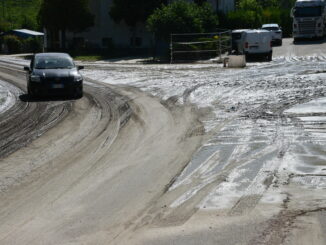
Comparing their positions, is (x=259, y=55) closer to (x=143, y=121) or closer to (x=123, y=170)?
(x=143, y=121)

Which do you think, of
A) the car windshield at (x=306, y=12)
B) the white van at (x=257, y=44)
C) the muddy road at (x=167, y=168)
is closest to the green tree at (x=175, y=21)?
the white van at (x=257, y=44)

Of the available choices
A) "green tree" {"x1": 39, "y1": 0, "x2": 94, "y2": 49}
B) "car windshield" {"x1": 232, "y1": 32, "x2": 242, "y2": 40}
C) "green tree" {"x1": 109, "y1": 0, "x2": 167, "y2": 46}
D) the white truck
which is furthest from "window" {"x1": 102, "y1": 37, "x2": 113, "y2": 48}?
"car windshield" {"x1": 232, "y1": 32, "x2": 242, "y2": 40}

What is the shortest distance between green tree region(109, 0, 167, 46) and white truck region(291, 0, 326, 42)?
1106 cm

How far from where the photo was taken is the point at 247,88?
76.7ft

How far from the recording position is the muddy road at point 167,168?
788cm

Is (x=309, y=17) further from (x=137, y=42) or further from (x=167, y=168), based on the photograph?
(x=167, y=168)

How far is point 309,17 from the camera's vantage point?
54.2 metres

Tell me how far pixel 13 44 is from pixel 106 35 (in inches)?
483

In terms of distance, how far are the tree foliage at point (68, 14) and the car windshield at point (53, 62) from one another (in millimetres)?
30206

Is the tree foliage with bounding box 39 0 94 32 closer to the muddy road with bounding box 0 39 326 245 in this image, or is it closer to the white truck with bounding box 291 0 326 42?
the white truck with bounding box 291 0 326 42

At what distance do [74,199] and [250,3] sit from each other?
7173 cm

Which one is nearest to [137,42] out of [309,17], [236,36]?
[309,17]

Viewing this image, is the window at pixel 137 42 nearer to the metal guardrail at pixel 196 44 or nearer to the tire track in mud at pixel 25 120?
the metal guardrail at pixel 196 44

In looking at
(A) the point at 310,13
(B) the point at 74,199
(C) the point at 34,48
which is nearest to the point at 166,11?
(A) the point at 310,13
